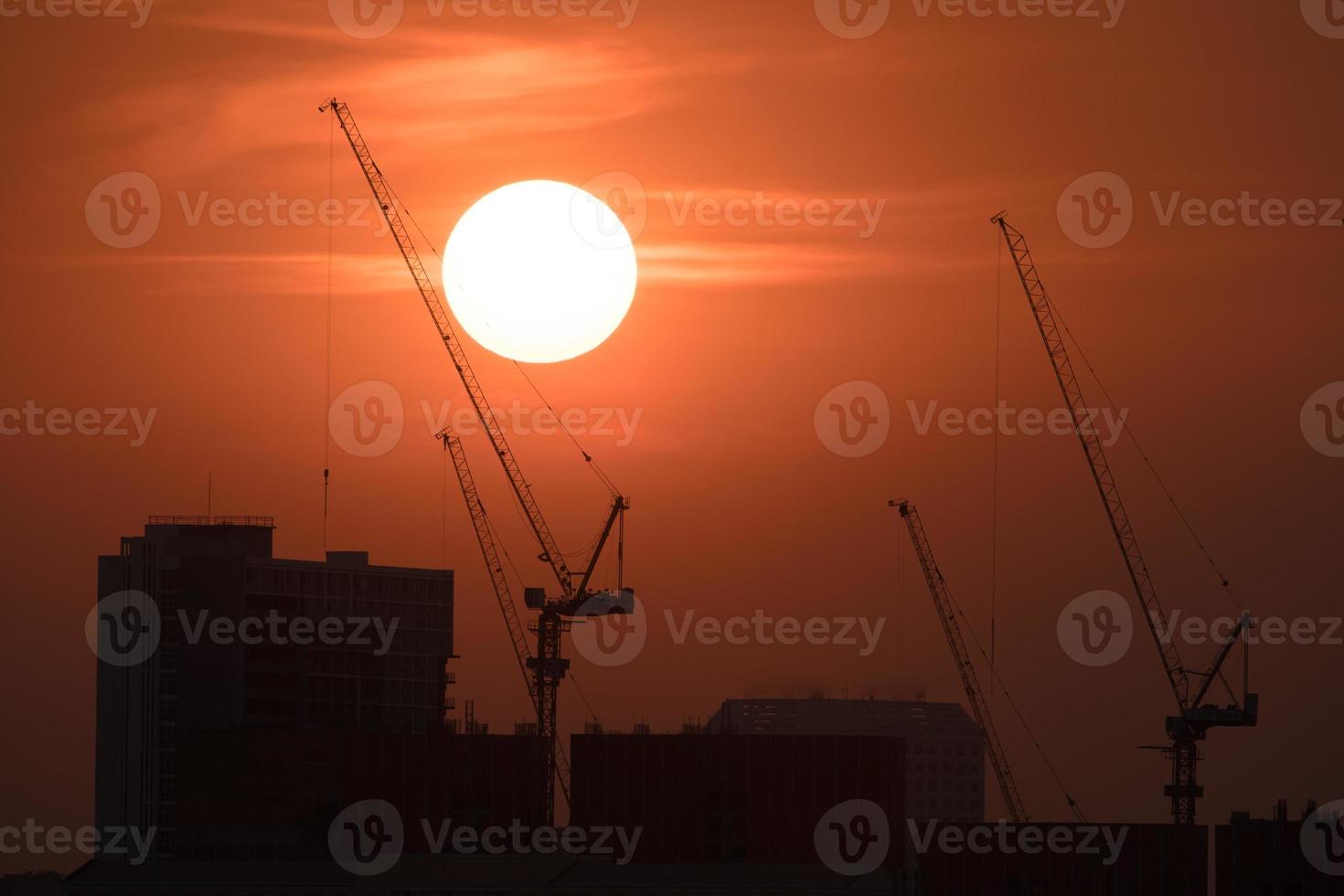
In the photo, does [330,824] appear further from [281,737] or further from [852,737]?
[852,737]

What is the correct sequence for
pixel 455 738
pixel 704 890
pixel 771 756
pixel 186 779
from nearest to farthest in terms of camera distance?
1. pixel 704 890
2. pixel 771 756
3. pixel 455 738
4. pixel 186 779

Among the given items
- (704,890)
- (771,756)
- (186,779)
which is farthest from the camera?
(186,779)

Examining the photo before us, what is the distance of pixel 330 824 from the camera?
170m

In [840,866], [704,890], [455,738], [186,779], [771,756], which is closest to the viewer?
[704,890]

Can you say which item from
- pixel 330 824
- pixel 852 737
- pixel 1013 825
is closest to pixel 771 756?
pixel 852 737

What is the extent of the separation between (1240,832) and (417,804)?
5946 centimetres

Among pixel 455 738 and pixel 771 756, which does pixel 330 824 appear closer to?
pixel 455 738

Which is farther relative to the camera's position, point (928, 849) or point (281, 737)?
point (281, 737)

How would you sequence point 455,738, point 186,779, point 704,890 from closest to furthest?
point 704,890 → point 455,738 → point 186,779

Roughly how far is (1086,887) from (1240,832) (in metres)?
A: 10.8

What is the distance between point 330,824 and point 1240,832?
67.1 meters

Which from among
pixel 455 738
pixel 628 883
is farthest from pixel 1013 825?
pixel 455 738

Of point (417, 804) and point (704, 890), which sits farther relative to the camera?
point (417, 804)

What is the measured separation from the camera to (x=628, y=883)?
135750mm
